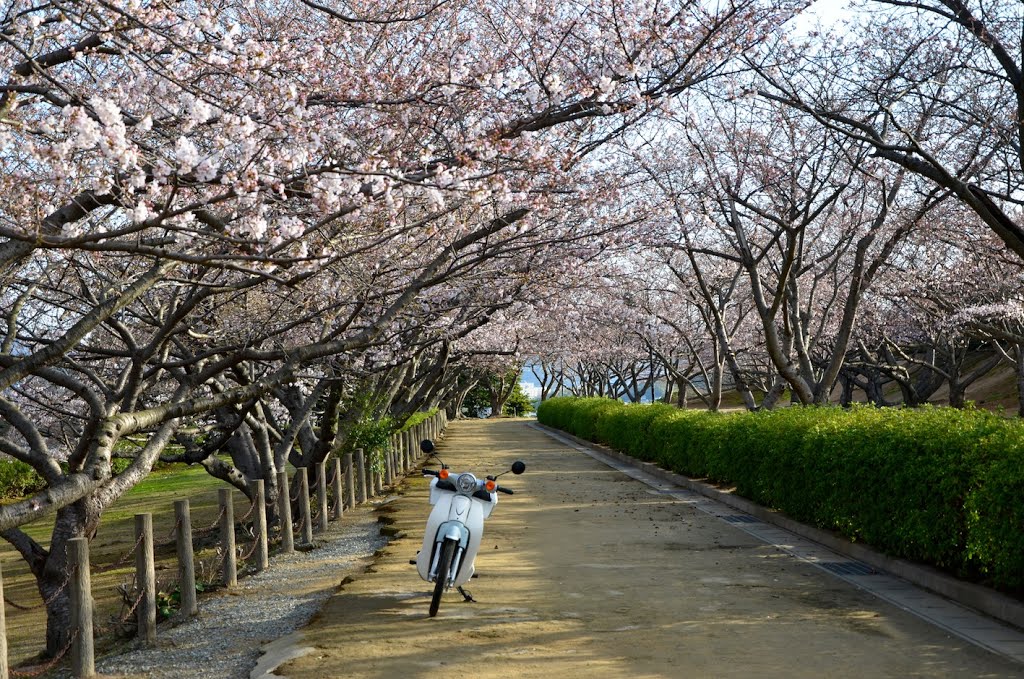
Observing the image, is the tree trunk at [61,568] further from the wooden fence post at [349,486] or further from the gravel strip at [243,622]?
the wooden fence post at [349,486]

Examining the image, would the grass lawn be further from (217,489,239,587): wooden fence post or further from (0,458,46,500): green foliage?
(0,458,46,500): green foliage

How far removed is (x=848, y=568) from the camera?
28.4 feet

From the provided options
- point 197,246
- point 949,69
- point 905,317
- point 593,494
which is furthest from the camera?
point 905,317

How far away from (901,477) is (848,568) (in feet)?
3.58

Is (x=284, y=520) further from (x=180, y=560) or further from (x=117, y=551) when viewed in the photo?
(x=117, y=551)

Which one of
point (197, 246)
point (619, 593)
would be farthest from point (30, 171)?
point (619, 593)

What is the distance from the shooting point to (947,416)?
881 centimetres

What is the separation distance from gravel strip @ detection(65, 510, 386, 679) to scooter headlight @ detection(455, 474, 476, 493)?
4.84ft

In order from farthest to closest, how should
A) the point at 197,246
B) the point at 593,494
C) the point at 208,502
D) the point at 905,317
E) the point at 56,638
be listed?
the point at 905,317 < the point at 208,502 < the point at 593,494 < the point at 56,638 < the point at 197,246

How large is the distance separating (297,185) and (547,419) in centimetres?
3690

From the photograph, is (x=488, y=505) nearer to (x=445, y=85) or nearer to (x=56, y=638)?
(x=445, y=85)

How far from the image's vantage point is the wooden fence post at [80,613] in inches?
233

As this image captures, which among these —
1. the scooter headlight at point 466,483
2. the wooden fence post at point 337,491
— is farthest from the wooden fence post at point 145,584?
the wooden fence post at point 337,491

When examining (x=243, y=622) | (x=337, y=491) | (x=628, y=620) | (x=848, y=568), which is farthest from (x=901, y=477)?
(x=337, y=491)
